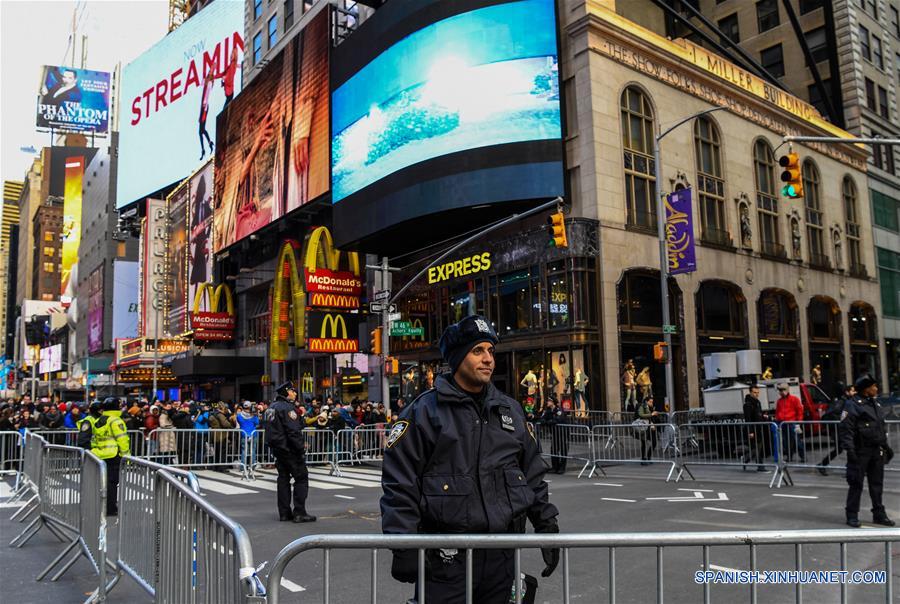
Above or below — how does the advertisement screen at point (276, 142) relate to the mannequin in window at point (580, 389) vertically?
above

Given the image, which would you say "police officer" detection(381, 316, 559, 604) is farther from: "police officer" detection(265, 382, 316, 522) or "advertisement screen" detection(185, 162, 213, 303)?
"advertisement screen" detection(185, 162, 213, 303)

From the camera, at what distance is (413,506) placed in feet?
10.9

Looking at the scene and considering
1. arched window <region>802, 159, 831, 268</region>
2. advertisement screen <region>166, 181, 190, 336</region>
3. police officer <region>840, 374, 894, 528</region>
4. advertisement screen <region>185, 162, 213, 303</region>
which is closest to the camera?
police officer <region>840, 374, 894, 528</region>

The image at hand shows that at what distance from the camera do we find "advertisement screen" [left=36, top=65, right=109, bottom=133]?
5443 inches

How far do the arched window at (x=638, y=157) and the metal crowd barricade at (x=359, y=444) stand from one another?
1427 centimetres

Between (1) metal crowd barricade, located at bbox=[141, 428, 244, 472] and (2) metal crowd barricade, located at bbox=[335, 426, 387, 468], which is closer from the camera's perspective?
(1) metal crowd barricade, located at bbox=[141, 428, 244, 472]

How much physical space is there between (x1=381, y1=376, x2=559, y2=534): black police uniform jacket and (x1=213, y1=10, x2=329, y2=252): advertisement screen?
115 feet

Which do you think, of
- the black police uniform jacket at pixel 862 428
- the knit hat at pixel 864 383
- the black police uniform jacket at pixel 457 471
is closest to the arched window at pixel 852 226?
the knit hat at pixel 864 383

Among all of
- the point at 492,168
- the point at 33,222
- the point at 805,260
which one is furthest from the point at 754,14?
the point at 33,222

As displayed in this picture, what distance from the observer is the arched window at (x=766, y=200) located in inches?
1393

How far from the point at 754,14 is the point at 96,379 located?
74.6 metres

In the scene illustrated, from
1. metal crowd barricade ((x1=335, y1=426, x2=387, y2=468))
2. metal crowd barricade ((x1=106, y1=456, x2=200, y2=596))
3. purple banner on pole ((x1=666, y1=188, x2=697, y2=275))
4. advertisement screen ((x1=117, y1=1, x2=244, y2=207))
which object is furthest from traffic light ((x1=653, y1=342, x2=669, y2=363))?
advertisement screen ((x1=117, y1=1, x2=244, y2=207))

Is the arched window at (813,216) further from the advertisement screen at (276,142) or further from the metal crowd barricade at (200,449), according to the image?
the metal crowd barricade at (200,449)

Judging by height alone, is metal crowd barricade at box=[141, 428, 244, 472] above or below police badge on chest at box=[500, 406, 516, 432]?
below
